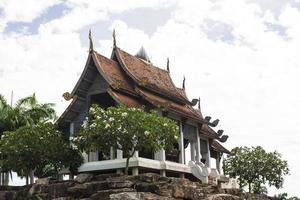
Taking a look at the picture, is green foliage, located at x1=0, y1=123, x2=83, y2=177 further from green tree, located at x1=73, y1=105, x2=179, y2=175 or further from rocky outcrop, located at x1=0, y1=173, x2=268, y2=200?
green tree, located at x1=73, y1=105, x2=179, y2=175

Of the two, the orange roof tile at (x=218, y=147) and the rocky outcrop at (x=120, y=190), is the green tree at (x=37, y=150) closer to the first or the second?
the rocky outcrop at (x=120, y=190)

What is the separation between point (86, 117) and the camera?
1141 inches

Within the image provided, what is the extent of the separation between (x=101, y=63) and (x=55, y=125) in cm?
456

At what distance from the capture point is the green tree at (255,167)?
40.2 m

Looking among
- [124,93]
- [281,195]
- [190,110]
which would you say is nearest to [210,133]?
[190,110]

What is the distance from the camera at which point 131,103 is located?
91.6ft

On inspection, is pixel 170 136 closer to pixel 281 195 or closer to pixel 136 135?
pixel 136 135

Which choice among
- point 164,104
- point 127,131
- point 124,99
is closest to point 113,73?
point 124,99

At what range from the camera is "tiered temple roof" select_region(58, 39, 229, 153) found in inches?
1110

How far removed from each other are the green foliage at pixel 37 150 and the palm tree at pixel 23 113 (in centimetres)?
631

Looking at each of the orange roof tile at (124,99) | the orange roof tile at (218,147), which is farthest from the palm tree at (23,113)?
the orange roof tile at (218,147)

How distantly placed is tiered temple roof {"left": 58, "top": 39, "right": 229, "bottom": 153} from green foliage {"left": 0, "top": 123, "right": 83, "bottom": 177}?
2.75 meters

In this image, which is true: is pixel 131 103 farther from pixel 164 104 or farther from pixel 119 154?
pixel 119 154

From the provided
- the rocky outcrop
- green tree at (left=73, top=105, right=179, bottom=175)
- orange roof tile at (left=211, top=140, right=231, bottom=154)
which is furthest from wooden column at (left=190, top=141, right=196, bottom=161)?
green tree at (left=73, top=105, right=179, bottom=175)
